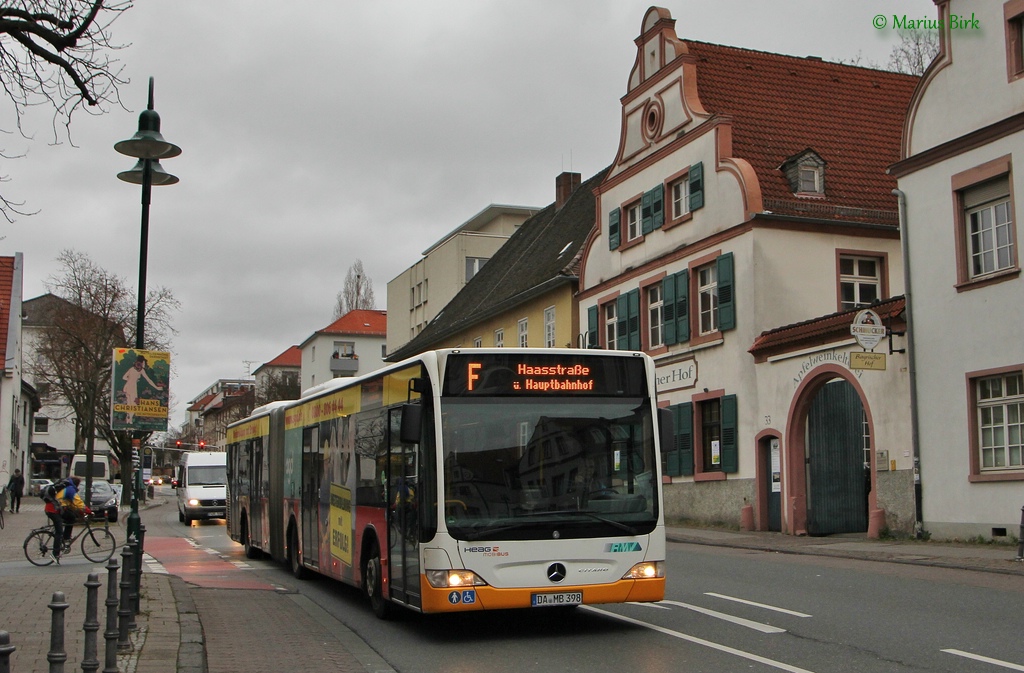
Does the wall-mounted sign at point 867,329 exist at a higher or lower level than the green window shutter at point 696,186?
lower

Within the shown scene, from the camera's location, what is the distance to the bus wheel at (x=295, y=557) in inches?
706

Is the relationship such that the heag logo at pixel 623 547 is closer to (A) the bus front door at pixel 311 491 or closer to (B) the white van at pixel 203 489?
(A) the bus front door at pixel 311 491

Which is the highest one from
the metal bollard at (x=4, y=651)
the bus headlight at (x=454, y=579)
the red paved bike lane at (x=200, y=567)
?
the metal bollard at (x=4, y=651)

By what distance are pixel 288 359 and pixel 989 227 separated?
136 m

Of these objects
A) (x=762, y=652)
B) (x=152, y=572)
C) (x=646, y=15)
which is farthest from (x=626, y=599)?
(x=646, y=15)

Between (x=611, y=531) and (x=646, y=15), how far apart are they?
26.4 meters

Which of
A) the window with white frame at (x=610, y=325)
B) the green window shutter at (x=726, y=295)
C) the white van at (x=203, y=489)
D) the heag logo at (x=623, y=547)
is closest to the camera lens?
the heag logo at (x=623, y=547)

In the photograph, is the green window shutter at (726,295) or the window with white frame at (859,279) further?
the window with white frame at (859,279)

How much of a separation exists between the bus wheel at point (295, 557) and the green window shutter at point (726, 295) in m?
14.7

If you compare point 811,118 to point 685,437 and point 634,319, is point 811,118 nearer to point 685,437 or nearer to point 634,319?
point 634,319

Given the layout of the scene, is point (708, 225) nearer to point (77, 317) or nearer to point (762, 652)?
point (762, 652)

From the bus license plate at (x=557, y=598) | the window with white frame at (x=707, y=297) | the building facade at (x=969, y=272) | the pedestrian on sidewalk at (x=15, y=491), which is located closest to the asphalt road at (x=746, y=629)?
the bus license plate at (x=557, y=598)

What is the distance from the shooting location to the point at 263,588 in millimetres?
16641

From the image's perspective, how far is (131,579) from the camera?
11453 mm
